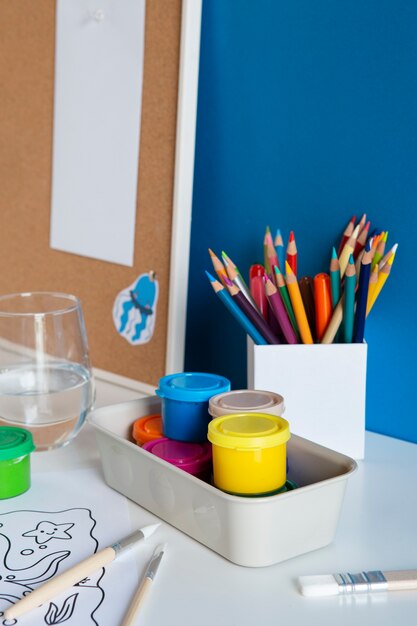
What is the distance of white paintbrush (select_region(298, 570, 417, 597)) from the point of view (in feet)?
1.48

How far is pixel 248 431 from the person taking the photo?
506 mm

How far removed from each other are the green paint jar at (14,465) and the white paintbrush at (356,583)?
23cm

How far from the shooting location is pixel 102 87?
2.72ft

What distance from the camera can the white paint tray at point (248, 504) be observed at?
1.56 feet

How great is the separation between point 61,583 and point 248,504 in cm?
11

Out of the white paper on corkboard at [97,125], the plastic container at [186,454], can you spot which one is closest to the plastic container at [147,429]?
the plastic container at [186,454]

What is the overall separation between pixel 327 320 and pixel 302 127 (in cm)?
17

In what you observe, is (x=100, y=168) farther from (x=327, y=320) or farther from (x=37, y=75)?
(x=327, y=320)

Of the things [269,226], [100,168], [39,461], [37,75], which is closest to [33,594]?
[39,461]

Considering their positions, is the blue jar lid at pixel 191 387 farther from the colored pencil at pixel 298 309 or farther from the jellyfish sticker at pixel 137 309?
the jellyfish sticker at pixel 137 309

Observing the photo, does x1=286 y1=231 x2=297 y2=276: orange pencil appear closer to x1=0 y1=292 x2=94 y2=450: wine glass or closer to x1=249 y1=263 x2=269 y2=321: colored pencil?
x1=249 y1=263 x2=269 y2=321: colored pencil

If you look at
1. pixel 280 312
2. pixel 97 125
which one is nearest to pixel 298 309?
pixel 280 312

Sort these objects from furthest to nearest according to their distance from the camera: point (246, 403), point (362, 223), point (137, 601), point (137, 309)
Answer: point (137, 309), point (362, 223), point (246, 403), point (137, 601)

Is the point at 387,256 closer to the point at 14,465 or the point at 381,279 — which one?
the point at 381,279
